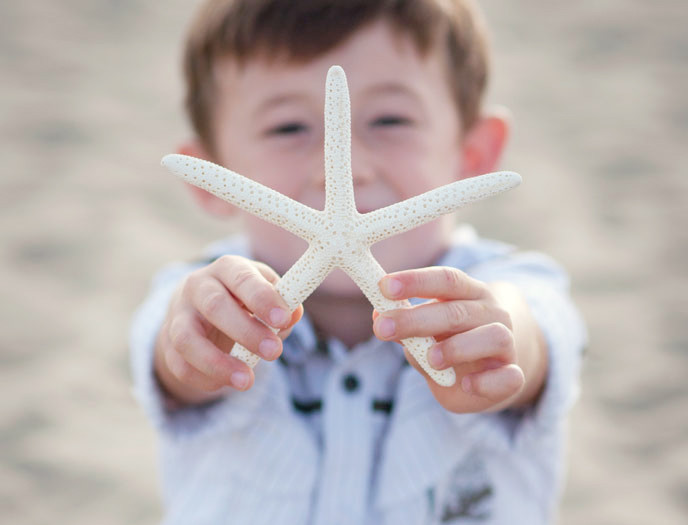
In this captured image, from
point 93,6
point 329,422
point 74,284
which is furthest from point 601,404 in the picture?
point 93,6

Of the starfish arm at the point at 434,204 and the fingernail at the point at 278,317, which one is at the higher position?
the starfish arm at the point at 434,204

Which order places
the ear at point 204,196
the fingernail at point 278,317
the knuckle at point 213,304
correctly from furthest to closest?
1. the ear at point 204,196
2. the knuckle at point 213,304
3. the fingernail at point 278,317

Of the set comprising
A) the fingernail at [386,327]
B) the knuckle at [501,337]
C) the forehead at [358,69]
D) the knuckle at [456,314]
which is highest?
the forehead at [358,69]

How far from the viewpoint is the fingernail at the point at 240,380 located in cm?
133

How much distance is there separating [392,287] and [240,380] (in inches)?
12.0

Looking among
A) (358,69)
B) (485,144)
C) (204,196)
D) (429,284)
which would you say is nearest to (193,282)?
(429,284)

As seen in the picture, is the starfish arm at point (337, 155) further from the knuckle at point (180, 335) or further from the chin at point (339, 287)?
the chin at point (339, 287)

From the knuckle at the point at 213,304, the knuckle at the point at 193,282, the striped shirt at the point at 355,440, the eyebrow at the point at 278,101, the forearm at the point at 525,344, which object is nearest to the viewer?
the knuckle at the point at 213,304

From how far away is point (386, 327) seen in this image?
1272 mm

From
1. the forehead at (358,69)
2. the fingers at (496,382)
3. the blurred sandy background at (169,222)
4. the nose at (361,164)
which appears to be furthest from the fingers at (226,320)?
the blurred sandy background at (169,222)

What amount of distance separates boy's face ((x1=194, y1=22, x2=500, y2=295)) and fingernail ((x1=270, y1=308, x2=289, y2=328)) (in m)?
0.75

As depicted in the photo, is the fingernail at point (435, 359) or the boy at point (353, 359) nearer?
the fingernail at point (435, 359)

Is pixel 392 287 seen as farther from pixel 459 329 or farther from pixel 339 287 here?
pixel 339 287

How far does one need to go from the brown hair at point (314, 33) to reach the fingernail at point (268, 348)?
963 mm
